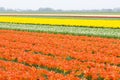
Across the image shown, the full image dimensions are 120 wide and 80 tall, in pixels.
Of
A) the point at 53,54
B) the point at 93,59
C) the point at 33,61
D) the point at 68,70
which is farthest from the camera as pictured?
the point at 53,54

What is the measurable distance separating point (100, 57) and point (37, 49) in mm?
3587

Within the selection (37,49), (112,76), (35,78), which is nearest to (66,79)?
(35,78)

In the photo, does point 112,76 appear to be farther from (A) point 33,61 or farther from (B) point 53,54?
(B) point 53,54

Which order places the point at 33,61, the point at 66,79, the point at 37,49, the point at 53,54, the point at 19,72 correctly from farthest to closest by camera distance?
the point at 37,49
the point at 53,54
the point at 33,61
the point at 19,72
the point at 66,79

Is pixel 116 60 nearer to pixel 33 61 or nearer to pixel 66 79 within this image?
pixel 33 61

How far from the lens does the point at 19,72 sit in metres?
8.68

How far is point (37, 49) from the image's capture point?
1478 centimetres

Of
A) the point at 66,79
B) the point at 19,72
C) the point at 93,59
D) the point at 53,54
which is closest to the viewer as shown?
the point at 66,79

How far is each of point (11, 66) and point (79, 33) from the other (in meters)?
16.3

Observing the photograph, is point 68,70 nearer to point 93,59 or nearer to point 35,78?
point 35,78

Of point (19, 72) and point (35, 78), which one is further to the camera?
point (19, 72)

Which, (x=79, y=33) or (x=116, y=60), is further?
(x=79, y=33)

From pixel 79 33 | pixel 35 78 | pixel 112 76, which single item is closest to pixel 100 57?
pixel 112 76

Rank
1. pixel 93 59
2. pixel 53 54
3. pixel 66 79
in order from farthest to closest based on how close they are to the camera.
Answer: pixel 53 54
pixel 93 59
pixel 66 79
